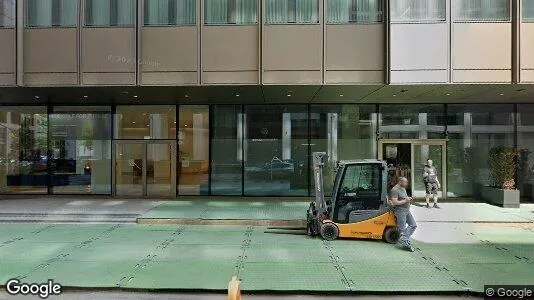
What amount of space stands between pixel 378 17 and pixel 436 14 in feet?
6.10

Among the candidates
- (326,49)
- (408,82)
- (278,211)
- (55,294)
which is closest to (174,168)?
(278,211)

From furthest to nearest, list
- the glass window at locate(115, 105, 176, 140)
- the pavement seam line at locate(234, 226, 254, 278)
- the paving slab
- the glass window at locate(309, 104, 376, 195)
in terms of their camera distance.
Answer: the glass window at locate(115, 105, 176, 140), the glass window at locate(309, 104, 376, 195), the pavement seam line at locate(234, 226, 254, 278), the paving slab

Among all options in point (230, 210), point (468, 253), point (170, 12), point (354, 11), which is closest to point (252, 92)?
point (170, 12)

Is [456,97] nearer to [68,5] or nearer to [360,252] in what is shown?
[360,252]

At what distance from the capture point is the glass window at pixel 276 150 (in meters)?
17.7

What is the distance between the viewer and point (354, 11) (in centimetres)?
1370

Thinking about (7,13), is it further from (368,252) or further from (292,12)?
(368,252)

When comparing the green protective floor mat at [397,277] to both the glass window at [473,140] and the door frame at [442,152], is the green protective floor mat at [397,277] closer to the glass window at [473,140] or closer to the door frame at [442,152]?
the door frame at [442,152]

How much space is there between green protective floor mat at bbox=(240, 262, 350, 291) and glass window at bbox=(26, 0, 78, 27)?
10851 millimetres

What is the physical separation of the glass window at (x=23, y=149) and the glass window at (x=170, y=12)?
291 inches

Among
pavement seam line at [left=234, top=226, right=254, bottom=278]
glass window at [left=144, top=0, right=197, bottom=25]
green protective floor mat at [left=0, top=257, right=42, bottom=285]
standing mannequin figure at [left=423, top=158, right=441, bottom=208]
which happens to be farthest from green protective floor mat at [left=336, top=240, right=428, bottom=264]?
glass window at [left=144, top=0, right=197, bottom=25]

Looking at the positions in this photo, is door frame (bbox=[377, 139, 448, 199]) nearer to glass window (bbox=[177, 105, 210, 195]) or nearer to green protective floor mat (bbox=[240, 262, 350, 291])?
glass window (bbox=[177, 105, 210, 195])

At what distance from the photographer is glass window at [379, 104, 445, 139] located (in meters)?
17.3

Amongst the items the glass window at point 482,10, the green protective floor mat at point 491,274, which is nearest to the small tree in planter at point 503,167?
the glass window at point 482,10
